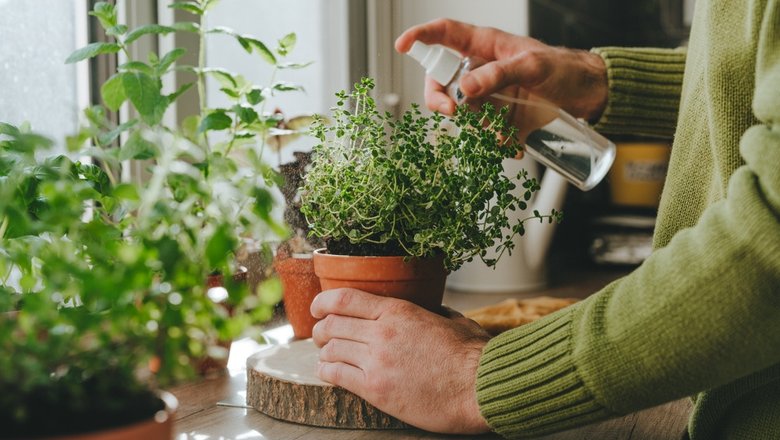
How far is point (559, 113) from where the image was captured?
1.14 meters

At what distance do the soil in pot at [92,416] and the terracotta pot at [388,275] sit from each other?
1.38 ft

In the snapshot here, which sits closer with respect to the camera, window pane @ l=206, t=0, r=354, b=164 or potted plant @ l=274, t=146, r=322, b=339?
potted plant @ l=274, t=146, r=322, b=339

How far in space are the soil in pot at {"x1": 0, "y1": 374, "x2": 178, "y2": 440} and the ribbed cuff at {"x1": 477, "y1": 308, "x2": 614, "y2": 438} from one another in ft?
1.16

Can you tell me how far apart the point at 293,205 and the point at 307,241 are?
54mm

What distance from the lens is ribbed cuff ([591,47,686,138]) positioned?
1166 millimetres

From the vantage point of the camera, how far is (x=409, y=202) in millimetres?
792

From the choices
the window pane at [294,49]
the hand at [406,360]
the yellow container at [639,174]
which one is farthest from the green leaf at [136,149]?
the yellow container at [639,174]

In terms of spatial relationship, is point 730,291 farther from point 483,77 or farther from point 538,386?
point 483,77

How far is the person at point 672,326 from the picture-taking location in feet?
1.85

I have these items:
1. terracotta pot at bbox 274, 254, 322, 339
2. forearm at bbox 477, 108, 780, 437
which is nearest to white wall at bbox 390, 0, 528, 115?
terracotta pot at bbox 274, 254, 322, 339

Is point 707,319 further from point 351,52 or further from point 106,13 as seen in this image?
point 351,52

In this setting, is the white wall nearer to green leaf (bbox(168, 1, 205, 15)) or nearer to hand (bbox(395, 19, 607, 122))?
hand (bbox(395, 19, 607, 122))

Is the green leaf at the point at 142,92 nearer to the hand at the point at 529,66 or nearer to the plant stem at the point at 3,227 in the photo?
the plant stem at the point at 3,227

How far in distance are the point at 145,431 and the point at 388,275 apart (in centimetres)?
44
